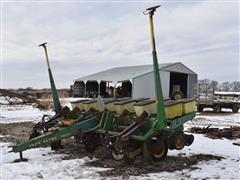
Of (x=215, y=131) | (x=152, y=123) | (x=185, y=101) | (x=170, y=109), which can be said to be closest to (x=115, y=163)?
(x=152, y=123)

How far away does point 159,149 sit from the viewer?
6.04 metres

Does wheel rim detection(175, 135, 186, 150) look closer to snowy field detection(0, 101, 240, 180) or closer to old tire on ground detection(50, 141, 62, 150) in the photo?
snowy field detection(0, 101, 240, 180)

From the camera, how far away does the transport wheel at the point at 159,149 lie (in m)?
5.92

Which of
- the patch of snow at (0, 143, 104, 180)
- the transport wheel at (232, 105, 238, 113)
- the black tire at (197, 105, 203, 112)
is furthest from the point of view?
the black tire at (197, 105, 203, 112)

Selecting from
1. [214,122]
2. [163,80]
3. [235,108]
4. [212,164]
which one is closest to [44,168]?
[212,164]

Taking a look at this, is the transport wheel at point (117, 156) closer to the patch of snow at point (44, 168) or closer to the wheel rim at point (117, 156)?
the wheel rim at point (117, 156)

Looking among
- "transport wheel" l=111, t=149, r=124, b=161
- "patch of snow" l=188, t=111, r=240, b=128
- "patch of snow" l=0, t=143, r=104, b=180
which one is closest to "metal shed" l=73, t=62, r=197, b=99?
"patch of snow" l=188, t=111, r=240, b=128

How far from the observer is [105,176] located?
523 cm

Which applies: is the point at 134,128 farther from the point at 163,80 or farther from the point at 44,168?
the point at 163,80

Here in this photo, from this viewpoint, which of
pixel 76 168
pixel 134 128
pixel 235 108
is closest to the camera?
pixel 76 168

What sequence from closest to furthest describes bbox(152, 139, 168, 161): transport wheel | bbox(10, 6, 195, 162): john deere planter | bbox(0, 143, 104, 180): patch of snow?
bbox(0, 143, 104, 180): patch of snow → bbox(10, 6, 195, 162): john deere planter → bbox(152, 139, 168, 161): transport wheel

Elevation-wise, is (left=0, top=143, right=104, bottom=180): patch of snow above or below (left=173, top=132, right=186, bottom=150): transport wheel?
below

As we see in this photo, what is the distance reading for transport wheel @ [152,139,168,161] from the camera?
592 cm

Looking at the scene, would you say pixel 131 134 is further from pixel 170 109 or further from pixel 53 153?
pixel 53 153
